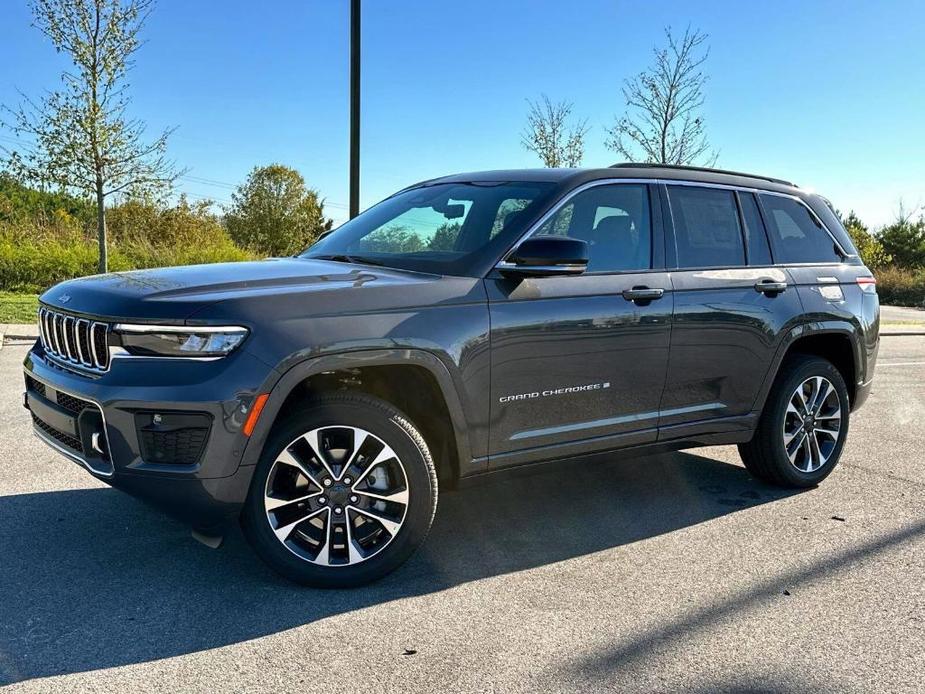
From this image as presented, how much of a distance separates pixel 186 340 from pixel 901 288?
35.8 meters

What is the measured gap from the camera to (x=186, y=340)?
3.17 m

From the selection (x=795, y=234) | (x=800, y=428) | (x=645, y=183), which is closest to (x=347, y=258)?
(x=645, y=183)

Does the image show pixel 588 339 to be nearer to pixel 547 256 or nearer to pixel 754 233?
pixel 547 256

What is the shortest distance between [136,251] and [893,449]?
1649 cm

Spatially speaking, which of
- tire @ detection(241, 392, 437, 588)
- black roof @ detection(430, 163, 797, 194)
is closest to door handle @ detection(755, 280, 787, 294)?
black roof @ detection(430, 163, 797, 194)

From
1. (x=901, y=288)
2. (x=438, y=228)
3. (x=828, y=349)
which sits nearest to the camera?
(x=438, y=228)

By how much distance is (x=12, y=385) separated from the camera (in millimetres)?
7742

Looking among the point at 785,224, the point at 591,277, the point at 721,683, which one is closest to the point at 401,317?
the point at 591,277

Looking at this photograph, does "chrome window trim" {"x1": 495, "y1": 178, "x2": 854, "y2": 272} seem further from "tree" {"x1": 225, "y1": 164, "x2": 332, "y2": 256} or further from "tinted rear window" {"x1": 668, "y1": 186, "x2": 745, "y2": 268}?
"tree" {"x1": 225, "y1": 164, "x2": 332, "y2": 256}

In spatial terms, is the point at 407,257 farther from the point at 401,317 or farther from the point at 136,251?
the point at 136,251

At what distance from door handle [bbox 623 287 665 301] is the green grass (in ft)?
36.8

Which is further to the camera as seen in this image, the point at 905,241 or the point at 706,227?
the point at 905,241

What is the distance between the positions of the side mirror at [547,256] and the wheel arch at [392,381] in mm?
600

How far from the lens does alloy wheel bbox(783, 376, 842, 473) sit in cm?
509
